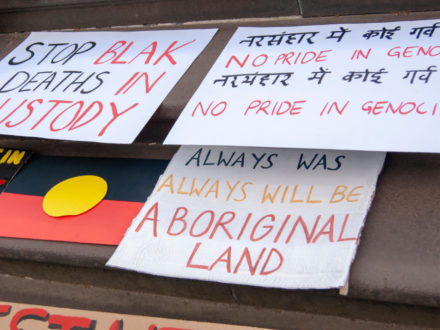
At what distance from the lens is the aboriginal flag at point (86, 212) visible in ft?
3.72

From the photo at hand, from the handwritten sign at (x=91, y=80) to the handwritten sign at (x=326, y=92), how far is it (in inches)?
5.0

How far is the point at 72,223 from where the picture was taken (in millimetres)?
1161

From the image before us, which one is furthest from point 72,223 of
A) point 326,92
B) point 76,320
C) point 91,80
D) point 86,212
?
point 326,92

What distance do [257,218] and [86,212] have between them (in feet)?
1.24

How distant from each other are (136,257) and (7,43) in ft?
3.18

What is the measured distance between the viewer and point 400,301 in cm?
92

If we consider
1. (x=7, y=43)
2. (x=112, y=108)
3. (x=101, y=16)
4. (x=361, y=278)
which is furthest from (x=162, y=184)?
(x=7, y=43)

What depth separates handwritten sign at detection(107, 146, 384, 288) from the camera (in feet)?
3.08

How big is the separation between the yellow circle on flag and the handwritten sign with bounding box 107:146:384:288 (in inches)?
6.1

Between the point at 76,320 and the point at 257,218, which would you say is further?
the point at 76,320

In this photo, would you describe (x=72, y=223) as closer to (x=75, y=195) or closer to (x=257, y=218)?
(x=75, y=195)

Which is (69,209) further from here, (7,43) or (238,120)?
(7,43)

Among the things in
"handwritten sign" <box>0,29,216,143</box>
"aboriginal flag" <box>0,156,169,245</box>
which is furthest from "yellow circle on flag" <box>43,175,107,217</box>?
"handwritten sign" <box>0,29,216,143</box>

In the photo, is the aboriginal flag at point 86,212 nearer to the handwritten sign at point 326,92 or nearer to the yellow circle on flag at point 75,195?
the yellow circle on flag at point 75,195
